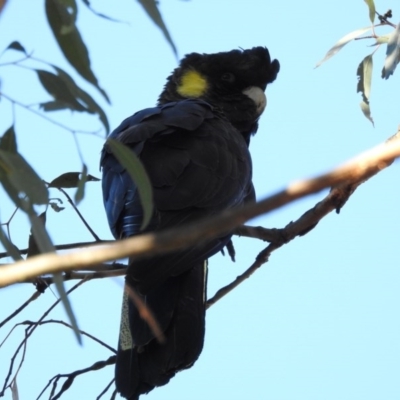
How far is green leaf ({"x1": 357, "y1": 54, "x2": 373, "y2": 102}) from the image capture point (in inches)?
91.4

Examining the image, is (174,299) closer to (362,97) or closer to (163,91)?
(362,97)

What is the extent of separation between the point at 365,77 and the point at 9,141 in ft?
4.07

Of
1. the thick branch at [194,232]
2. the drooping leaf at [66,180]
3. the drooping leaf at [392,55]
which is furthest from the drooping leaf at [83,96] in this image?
the drooping leaf at [392,55]

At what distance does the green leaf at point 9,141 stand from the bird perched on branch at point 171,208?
0.48 m

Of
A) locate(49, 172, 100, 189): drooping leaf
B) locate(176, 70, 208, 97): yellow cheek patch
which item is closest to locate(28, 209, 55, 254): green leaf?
locate(49, 172, 100, 189): drooping leaf

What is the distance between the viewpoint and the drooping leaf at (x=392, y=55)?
83.8 inches

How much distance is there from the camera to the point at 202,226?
28.4 inches

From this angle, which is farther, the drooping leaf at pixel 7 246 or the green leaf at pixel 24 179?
the drooping leaf at pixel 7 246

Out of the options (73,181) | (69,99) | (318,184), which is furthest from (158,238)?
(73,181)

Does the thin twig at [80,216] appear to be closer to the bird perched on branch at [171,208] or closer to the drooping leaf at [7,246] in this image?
the bird perched on branch at [171,208]

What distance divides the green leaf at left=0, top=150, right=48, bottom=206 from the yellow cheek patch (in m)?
2.15

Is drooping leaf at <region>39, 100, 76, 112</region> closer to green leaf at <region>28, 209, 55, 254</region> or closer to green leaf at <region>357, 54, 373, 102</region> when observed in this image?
green leaf at <region>28, 209, 55, 254</region>

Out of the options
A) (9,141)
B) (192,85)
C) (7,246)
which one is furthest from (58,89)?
(192,85)

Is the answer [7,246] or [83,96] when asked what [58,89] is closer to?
[83,96]
